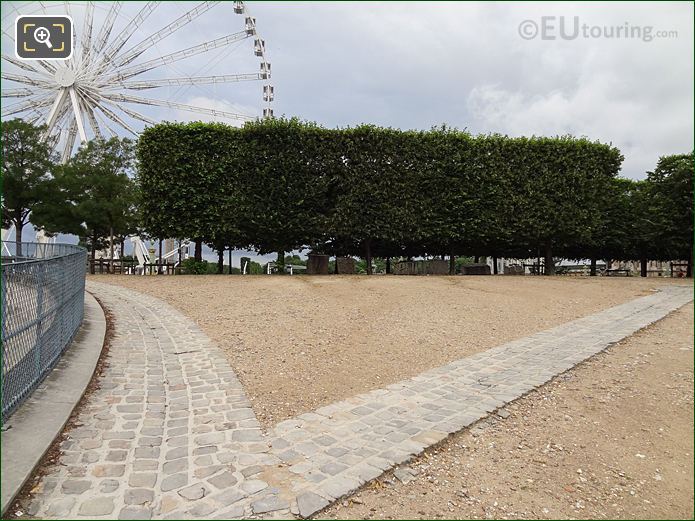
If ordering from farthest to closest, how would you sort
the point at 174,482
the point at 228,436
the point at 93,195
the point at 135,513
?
the point at 93,195, the point at 228,436, the point at 174,482, the point at 135,513

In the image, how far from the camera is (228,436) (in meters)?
3.83

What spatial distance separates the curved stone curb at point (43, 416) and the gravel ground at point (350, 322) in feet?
5.99

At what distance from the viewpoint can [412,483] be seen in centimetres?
315

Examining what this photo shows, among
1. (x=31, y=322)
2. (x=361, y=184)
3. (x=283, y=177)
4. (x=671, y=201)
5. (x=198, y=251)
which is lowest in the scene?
(x=31, y=322)

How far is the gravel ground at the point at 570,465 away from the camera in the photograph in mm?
2510

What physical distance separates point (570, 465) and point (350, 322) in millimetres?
5602

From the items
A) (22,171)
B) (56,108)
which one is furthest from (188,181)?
(56,108)

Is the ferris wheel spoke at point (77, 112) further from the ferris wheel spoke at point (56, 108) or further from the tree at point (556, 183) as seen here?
the tree at point (556, 183)

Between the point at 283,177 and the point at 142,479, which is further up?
the point at 283,177

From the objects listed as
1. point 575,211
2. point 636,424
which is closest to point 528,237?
point 575,211

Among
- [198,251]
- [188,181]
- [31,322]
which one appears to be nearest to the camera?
[31,322]

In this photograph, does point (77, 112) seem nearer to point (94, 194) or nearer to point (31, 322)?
point (94, 194)

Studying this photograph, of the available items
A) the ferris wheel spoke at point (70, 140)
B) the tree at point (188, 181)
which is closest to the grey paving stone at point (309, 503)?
the tree at point (188, 181)

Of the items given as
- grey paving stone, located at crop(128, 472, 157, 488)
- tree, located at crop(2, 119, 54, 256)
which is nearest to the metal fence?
grey paving stone, located at crop(128, 472, 157, 488)
